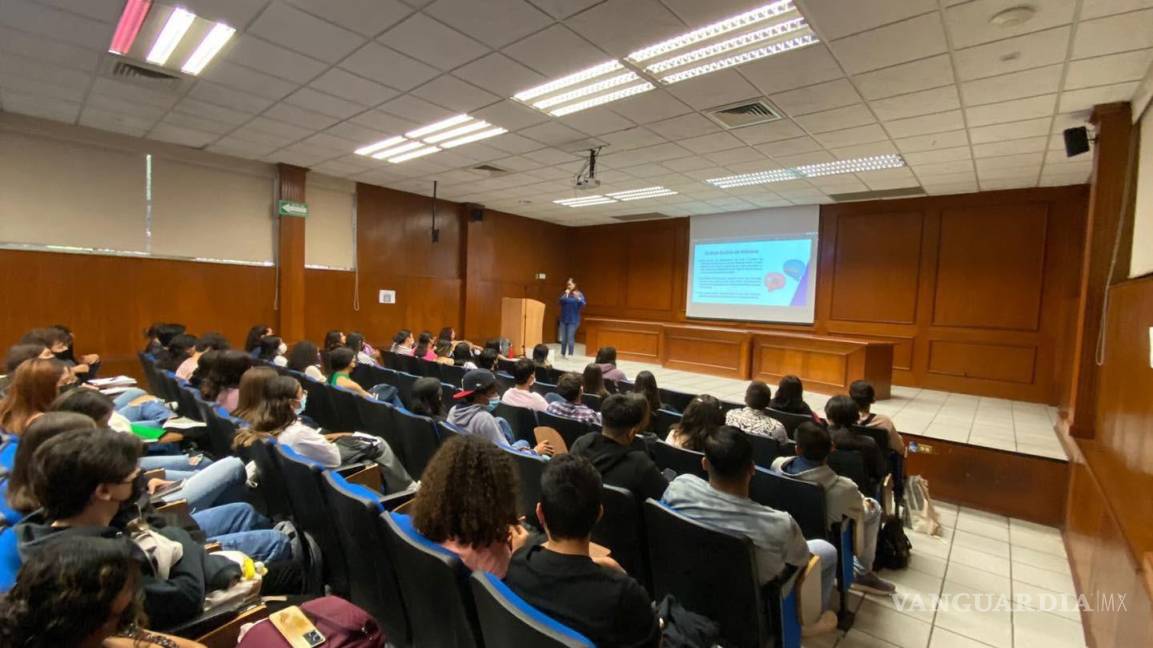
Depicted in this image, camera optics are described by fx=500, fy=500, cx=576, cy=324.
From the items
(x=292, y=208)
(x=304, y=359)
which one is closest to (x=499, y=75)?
(x=304, y=359)

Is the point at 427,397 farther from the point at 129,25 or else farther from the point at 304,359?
the point at 129,25

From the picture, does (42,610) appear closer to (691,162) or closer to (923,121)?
(923,121)

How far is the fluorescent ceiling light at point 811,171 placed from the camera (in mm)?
6109

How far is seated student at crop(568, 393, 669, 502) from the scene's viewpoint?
2.16 metres

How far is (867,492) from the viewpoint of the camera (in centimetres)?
293

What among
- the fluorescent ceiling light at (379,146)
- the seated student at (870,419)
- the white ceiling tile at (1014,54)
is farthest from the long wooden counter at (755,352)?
the fluorescent ceiling light at (379,146)

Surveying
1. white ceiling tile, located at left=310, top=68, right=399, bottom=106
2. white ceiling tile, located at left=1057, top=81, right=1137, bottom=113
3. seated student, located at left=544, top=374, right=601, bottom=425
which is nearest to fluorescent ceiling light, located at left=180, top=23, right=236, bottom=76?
white ceiling tile, located at left=310, top=68, right=399, bottom=106

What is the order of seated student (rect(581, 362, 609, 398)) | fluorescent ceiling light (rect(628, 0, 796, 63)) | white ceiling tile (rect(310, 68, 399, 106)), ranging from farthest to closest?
seated student (rect(581, 362, 609, 398)), white ceiling tile (rect(310, 68, 399, 106)), fluorescent ceiling light (rect(628, 0, 796, 63))

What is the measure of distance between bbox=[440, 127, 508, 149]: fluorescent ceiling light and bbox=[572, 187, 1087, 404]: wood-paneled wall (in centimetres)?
628

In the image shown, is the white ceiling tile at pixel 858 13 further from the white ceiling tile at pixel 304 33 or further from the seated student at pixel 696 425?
the white ceiling tile at pixel 304 33

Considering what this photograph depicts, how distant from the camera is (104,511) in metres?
1.38

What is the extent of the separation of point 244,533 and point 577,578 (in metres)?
1.49

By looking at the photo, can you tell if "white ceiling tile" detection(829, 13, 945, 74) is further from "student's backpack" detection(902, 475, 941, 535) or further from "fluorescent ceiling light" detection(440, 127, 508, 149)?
"fluorescent ceiling light" detection(440, 127, 508, 149)

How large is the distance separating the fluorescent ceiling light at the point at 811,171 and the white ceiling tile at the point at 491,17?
4491 millimetres
